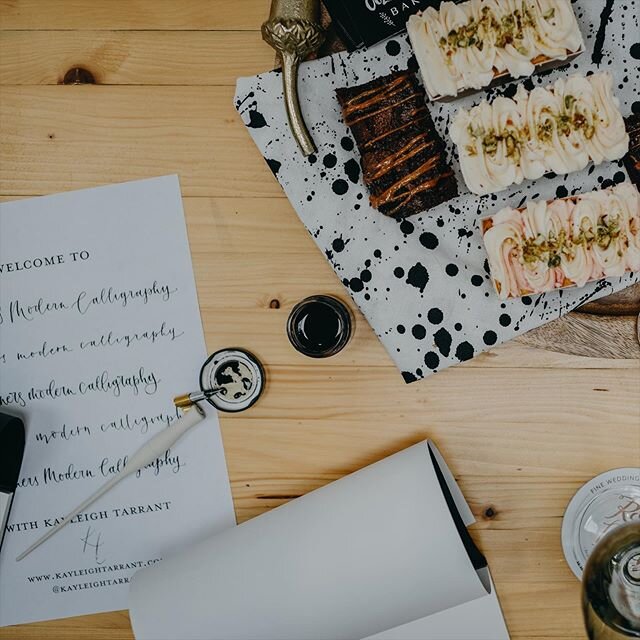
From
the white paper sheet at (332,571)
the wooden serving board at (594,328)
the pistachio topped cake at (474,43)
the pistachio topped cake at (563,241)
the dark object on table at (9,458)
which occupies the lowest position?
the white paper sheet at (332,571)

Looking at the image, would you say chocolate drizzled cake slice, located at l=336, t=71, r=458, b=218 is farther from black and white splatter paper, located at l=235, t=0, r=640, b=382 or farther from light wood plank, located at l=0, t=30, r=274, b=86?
light wood plank, located at l=0, t=30, r=274, b=86

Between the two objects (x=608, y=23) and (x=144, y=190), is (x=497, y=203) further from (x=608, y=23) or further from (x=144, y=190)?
(x=144, y=190)

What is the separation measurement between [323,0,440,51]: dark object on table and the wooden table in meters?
0.12

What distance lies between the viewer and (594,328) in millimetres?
1030

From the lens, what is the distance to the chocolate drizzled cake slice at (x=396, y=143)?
1.01 m

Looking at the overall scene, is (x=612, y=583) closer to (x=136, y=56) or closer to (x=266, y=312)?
(x=266, y=312)

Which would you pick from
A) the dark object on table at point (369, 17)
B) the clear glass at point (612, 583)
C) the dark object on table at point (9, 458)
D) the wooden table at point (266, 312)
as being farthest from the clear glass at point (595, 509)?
the dark object on table at point (9, 458)

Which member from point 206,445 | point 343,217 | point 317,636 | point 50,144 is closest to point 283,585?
point 317,636

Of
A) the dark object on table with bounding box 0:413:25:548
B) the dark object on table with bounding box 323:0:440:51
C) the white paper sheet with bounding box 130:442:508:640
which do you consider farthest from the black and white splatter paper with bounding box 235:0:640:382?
the dark object on table with bounding box 0:413:25:548

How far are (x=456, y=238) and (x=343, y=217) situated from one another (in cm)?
18

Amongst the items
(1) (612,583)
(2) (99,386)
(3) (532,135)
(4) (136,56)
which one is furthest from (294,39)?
(1) (612,583)

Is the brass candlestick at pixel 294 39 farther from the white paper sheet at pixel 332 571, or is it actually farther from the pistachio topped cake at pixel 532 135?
the white paper sheet at pixel 332 571

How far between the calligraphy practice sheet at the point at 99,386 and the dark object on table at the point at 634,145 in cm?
69

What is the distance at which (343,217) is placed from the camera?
1.04m
